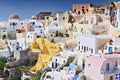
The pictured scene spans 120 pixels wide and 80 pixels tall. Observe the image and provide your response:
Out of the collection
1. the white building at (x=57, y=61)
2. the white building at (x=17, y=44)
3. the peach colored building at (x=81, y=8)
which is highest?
the peach colored building at (x=81, y=8)

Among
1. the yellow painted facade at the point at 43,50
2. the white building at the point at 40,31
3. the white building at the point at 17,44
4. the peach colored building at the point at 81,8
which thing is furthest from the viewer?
the peach colored building at the point at 81,8

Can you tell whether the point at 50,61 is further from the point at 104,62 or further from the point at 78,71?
the point at 104,62

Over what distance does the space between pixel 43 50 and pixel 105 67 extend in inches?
484

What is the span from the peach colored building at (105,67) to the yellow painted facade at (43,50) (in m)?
8.63

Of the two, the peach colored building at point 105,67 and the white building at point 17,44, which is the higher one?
the white building at point 17,44

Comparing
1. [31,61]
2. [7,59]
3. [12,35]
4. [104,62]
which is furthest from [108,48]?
[12,35]

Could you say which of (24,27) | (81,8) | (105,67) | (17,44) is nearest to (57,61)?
(105,67)

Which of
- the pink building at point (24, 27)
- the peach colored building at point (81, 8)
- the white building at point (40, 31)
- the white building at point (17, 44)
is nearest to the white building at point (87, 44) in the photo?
the white building at point (17, 44)

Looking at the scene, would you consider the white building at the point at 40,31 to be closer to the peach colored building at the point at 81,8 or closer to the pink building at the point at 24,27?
the pink building at the point at 24,27

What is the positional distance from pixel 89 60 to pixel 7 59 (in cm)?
1334

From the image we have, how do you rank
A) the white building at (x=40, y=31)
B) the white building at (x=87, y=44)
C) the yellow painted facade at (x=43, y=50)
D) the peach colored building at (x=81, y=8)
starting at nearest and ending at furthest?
1. the white building at (x=87, y=44)
2. the yellow painted facade at (x=43, y=50)
3. the white building at (x=40, y=31)
4. the peach colored building at (x=81, y=8)

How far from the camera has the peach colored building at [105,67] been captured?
78.1 ft

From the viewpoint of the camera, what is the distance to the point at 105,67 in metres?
24.0

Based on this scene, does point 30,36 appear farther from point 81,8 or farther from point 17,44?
point 81,8
